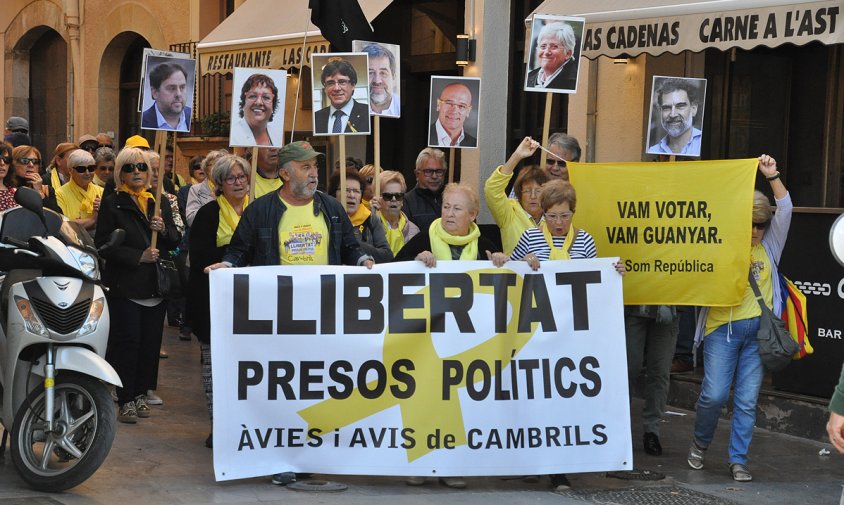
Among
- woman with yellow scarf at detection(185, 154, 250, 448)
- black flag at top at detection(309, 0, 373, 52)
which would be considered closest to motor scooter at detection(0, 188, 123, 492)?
woman with yellow scarf at detection(185, 154, 250, 448)

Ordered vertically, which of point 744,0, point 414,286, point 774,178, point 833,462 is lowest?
point 833,462

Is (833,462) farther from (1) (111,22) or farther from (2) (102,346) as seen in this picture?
(1) (111,22)

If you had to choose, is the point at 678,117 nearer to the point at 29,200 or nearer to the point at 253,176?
the point at 253,176

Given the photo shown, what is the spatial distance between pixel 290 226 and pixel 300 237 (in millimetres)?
83

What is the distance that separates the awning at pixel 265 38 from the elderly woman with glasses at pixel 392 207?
327 centimetres

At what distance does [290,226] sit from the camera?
7227 millimetres

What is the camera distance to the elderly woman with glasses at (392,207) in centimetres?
920

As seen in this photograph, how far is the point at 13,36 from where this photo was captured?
24.7 meters

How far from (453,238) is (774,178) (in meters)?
1.85

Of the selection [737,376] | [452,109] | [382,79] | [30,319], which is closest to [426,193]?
[452,109]

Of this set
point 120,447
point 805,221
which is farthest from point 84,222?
point 805,221

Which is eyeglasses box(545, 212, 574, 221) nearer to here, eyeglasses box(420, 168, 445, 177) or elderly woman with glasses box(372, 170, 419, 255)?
elderly woman with glasses box(372, 170, 419, 255)

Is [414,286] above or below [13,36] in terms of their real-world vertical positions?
below

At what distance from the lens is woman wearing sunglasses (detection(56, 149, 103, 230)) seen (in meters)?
11.0
